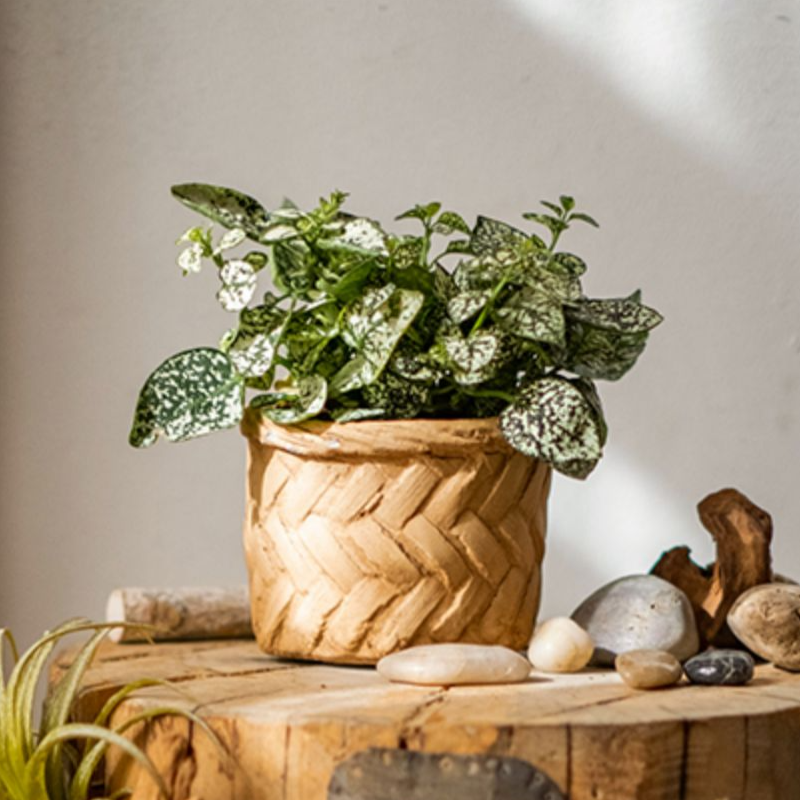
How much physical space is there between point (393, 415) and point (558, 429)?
0.17 meters

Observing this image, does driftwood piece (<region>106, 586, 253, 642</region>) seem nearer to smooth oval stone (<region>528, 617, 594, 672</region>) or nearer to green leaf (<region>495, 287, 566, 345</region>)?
smooth oval stone (<region>528, 617, 594, 672</region>)

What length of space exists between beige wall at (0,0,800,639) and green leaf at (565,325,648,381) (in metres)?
0.55

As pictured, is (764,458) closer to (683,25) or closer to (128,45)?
(683,25)

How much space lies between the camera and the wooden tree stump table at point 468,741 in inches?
37.8

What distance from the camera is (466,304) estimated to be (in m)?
1.18

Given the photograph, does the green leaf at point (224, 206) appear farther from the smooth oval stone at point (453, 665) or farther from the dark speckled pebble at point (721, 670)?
the dark speckled pebble at point (721, 670)

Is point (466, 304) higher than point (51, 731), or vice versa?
point (466, 304)

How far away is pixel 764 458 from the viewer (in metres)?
1.80

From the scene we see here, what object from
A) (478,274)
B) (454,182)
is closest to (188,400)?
(478,274)

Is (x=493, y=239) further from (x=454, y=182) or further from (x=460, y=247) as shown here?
(x=454, y=182)

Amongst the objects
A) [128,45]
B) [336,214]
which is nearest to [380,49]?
[128,45]

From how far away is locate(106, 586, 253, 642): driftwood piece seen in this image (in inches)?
53.6

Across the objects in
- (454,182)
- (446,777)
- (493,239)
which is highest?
(454,182)

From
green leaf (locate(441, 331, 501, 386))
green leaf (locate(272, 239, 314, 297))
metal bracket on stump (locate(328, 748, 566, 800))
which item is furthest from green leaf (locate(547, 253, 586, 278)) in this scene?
metal bracket on stump (locate(328, 748, 566, 800))
